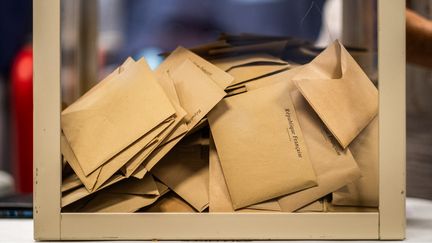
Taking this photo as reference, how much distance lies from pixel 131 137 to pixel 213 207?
0.65ft

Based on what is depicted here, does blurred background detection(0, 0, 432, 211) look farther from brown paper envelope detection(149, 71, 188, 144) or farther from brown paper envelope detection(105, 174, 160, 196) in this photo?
brown paper envelope detection(105, 174, 160, 196)

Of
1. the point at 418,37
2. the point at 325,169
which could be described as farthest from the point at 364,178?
the point at 418,37

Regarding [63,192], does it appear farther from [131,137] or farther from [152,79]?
[152,79]

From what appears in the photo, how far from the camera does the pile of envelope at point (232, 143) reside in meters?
0.97

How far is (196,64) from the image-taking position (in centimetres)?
108

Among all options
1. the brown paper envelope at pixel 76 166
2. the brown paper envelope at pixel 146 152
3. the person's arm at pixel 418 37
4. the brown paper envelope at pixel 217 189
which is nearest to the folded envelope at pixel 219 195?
the brown paper envelope at pixel 217 189

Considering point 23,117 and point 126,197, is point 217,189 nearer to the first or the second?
point 126,197

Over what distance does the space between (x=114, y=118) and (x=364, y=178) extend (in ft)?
1.55

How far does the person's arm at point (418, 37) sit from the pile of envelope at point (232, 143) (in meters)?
0.55

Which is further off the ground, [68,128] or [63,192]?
[68,128]

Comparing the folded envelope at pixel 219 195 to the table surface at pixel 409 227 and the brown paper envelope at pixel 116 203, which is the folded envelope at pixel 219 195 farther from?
the table surface at pixel 409 227

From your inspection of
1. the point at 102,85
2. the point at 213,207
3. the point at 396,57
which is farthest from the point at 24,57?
the point at 396,57

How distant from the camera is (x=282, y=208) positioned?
975 millimetres

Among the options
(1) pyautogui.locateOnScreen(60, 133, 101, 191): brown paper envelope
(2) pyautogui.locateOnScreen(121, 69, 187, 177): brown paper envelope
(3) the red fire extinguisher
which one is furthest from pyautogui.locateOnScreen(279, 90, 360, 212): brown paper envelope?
(3) the red fire extinguisher
